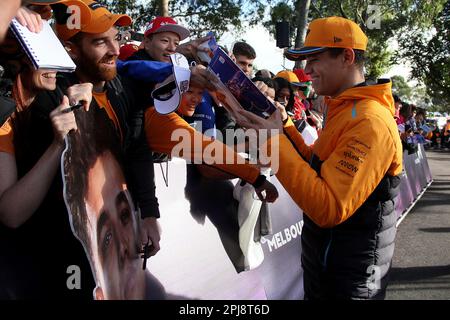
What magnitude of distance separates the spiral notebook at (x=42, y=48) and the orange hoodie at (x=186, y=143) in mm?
980

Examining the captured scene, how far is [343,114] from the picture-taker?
7.07 feet

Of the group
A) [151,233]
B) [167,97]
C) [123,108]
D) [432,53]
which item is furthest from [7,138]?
[432,53]

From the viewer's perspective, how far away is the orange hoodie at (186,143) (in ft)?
8.84

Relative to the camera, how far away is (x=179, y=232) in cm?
281

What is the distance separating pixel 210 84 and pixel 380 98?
0.78 meters

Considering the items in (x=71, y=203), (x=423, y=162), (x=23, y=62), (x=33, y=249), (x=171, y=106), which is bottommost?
(x=423, y=162)

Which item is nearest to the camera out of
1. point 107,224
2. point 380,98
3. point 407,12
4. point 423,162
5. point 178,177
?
point 107,224

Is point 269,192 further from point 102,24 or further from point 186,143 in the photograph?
point 102,24

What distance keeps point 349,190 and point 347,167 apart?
Answer: 91 millimetres

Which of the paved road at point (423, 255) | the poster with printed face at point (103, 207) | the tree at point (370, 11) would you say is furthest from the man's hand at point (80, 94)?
the tree at point (370, 11)

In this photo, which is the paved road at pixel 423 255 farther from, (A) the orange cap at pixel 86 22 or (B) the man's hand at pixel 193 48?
(A) the orange cap at pixel 86 22

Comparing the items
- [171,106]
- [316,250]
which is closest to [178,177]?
[171,106]

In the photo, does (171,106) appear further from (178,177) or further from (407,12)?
(407,12)

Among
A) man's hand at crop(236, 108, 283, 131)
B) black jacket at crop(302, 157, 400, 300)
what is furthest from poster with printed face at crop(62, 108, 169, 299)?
black jacket at crop(302, 157, 400, 300)
